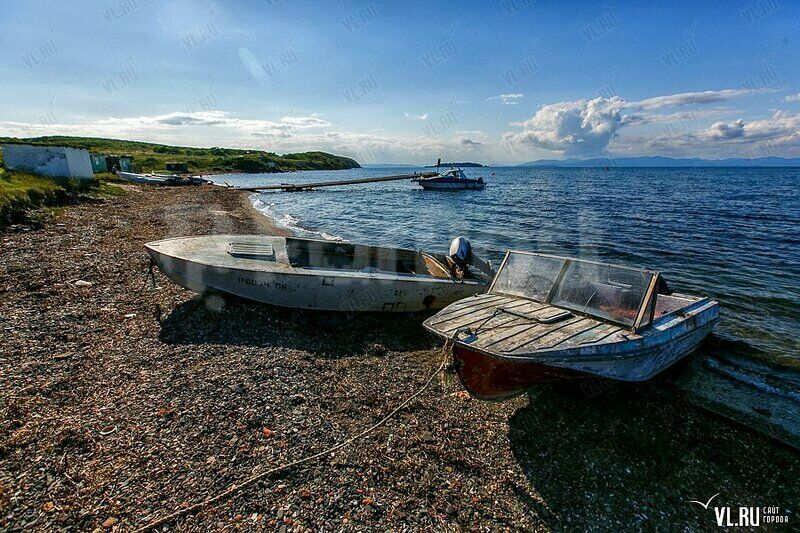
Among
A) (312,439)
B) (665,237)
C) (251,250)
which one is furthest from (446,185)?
(312,439)

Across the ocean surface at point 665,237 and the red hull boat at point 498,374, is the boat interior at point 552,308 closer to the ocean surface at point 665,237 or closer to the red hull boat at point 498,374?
the red hull boat at point 498,374

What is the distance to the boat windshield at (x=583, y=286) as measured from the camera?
712 centimetres

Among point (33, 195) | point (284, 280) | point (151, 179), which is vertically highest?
point (151, 179)

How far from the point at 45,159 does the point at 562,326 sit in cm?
3871

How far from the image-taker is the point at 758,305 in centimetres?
1322

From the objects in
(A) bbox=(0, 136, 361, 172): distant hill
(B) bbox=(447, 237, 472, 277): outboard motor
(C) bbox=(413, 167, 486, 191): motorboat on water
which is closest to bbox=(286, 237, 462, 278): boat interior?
(B) bbox=(447, 237, 472, 277): outboard motor

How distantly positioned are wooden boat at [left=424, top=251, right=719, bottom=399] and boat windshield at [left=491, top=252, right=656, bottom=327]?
0.02 m

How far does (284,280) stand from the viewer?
379 inches

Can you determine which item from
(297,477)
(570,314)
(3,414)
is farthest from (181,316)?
(570,314)

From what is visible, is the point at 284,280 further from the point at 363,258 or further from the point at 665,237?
the point at 665,237

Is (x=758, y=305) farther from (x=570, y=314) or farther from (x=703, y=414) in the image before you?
(x=570, y=314)

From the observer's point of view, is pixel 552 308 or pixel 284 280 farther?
pixel 284 280

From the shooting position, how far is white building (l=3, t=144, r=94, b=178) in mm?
27188

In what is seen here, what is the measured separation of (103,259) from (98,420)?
10322 millimetres
